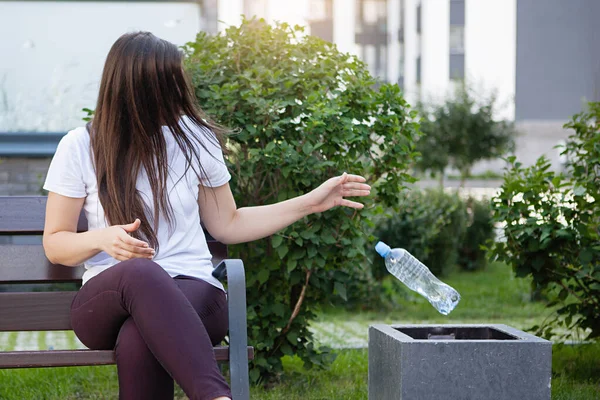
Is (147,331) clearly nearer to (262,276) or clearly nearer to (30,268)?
(30,268)

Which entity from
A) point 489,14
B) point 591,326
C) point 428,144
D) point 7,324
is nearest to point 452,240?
point 591,326

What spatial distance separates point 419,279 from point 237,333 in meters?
1.52

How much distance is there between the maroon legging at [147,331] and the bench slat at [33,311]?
412 millimetres

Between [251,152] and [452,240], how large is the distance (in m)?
6.73

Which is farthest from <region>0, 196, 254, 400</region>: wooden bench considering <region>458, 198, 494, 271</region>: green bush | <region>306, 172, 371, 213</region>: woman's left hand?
<region>458, 198, 494, 271</region>: green bush

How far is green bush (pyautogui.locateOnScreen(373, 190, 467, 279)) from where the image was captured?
339 inches

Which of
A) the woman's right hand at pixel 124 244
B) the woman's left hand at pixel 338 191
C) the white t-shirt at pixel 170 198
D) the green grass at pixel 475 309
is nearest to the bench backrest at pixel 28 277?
the white t-shirt at pixel 170 198

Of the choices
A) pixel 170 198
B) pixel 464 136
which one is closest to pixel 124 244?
pixel 170 198

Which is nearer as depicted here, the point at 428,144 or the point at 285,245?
the point at 285,245

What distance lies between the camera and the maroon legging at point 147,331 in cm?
217

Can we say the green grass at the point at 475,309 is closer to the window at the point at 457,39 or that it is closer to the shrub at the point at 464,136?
the shrub at the point at 464,136

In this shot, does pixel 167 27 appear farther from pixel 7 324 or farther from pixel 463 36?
pixel 463 36

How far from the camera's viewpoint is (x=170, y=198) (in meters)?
2.64

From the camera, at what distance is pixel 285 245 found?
362 centimetres
